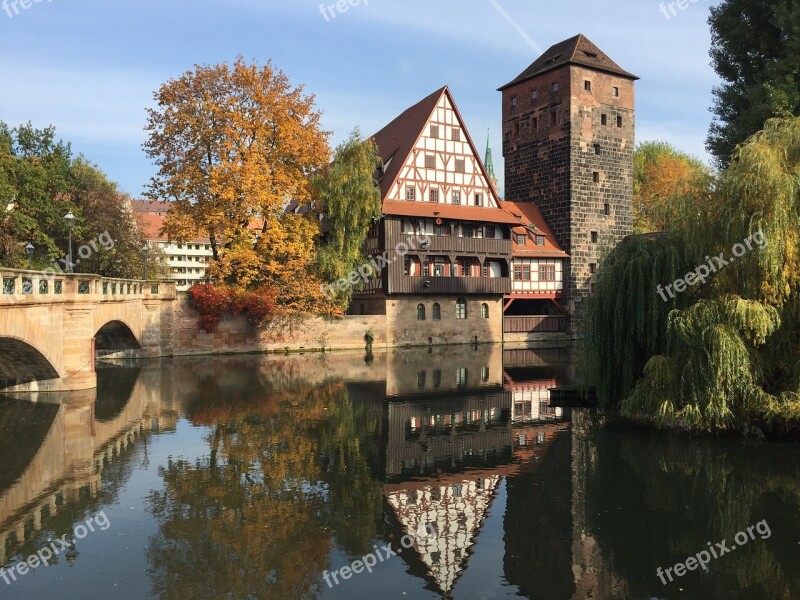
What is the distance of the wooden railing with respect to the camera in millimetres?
Result: 45406

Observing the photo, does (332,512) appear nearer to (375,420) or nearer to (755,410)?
(375,420)

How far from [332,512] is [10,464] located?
703 cm

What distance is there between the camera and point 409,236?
40.4m

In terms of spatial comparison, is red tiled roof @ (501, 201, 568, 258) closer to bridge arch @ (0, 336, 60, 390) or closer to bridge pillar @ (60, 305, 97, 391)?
bridge pillar @ (60, 305, 97, 391)

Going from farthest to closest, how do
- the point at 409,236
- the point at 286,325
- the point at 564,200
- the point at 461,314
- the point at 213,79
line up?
the point at 564,200 < the point at 461,314 < the point at 409,236 < the point at 286,325 < the point at 213,79

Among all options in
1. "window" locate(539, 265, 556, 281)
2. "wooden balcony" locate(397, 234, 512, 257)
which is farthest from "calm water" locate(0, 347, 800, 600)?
"window" locate(539, 265, 556, 281)

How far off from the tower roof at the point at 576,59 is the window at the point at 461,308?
58.0ft

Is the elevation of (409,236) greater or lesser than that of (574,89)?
lesser

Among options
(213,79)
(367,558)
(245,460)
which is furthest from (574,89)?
(367,558)

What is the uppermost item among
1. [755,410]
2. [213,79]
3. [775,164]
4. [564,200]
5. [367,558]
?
[213,79]

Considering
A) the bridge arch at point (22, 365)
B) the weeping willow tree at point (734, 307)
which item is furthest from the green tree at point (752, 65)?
the bridge arch at point (22, 365)

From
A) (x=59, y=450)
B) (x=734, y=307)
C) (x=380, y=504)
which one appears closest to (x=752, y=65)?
(x=734, y=307)

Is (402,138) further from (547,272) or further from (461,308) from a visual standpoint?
(547,272)

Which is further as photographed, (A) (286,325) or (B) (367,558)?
(A) (286,325)
